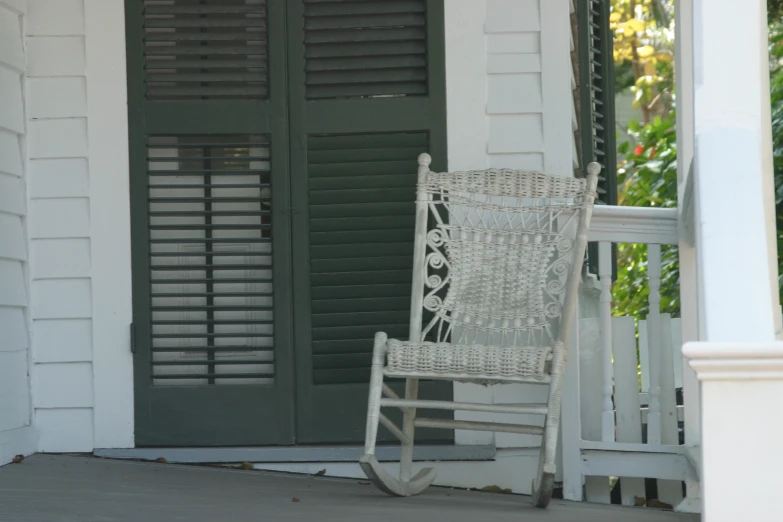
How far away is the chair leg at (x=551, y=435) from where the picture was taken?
9.02ft

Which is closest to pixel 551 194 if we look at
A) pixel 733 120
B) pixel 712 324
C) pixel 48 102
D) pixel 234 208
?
pixel 234 208

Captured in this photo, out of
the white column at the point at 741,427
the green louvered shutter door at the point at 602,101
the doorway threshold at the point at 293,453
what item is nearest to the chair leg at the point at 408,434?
the doorway threshold at the point at 293,453

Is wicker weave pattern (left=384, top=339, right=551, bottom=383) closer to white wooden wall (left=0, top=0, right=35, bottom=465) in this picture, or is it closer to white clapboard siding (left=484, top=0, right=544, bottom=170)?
white clapboard siding (left=484, top=0, right=544, bottom=170)

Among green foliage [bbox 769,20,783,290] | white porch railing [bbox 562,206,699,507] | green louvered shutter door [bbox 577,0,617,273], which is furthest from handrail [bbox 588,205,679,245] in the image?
green foliage [bbox 769,20,783,290]

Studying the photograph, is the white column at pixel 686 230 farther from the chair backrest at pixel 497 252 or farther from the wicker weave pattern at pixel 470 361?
Answer: the wicker weave pattern at pixel 470 361

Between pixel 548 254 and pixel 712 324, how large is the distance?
1.49 metres

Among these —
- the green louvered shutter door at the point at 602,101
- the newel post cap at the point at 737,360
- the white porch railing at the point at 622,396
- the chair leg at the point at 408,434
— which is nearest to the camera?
the newel post cap at the point at 737,360

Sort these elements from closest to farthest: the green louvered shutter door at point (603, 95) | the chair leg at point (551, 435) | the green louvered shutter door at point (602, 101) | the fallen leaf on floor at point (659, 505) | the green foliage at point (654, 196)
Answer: the chair leg at point (551, 435) → the fallen leaf on floor at point (659, 505) → the green louvered shutter door at point (602, 101) → the green louvered shutter door at point (603, 95) → the green foliage at point (654, 196)

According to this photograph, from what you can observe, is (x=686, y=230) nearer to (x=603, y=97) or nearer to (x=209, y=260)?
(x=603, y=97)

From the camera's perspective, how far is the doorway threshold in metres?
3.46

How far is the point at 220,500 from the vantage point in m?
2.84

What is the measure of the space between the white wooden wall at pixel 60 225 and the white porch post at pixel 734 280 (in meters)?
2.35

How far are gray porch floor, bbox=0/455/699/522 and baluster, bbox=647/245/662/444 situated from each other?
1.15 feet

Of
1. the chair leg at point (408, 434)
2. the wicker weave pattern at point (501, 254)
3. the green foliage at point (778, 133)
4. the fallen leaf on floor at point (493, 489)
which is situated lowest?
the fallen leaf on floor at point (493, 489)
